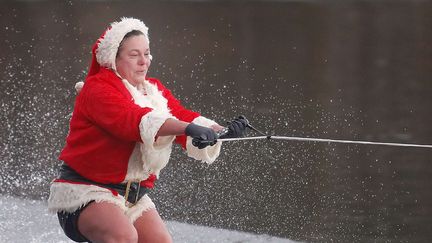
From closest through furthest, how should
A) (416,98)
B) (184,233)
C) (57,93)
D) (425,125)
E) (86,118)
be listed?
(86,118) < (184,233) < (425,125) < (416,98) < (57,93)

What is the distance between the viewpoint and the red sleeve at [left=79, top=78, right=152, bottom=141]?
3.34m

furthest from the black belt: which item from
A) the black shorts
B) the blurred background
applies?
the blurred background

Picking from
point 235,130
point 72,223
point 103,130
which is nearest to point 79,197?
point 72,223

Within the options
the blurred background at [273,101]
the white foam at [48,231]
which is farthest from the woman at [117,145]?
the blurred background at [273,101]

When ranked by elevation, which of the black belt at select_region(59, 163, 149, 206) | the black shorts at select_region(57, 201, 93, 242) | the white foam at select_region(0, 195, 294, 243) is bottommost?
the white foam at select_region(0, 195, 294, 243)

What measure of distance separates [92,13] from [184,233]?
5949 millimetres

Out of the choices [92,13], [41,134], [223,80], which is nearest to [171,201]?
[41,134]

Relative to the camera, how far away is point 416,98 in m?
7.45

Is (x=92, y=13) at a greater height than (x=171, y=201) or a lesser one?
greater

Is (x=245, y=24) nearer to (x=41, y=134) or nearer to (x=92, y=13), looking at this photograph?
(x=92, y=13)

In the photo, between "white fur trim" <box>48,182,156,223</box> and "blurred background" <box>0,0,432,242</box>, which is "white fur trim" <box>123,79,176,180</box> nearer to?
"white fur trim" <box>48,182,156,223</box>

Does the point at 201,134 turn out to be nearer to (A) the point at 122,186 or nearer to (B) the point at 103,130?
(B) the point at 103,130

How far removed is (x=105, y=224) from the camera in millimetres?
3438

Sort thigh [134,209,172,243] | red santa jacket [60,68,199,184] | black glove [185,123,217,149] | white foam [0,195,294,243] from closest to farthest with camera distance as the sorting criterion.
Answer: black glove [185,123,217,149], red santa jacket [60,68,199,184], thigh [134,209,172,243], white foam [0,195,294,243]
